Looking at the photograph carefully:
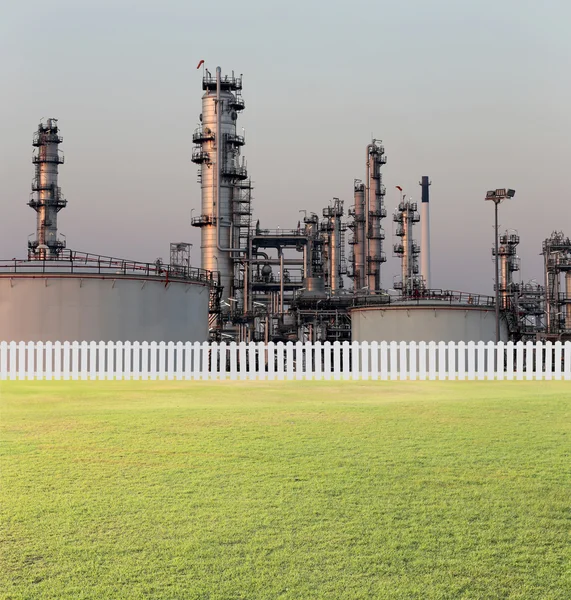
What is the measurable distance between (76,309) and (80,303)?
1.04 ft

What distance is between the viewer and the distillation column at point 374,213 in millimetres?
70375

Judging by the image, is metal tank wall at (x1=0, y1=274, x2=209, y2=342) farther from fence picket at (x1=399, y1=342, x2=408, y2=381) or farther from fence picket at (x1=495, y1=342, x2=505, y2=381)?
fence picket at (x1=495, y1=342, x2=505, y2=381)

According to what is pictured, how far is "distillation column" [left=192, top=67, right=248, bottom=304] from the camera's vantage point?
53.9 m

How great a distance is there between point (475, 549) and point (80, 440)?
737cm

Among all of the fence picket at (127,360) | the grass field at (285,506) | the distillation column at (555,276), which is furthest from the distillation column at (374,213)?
the grass field at (285,506)

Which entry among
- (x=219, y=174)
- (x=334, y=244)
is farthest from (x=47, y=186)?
(x=334, y=244)

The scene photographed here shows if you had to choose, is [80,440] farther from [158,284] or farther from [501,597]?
[158,284]

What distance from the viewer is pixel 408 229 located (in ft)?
247

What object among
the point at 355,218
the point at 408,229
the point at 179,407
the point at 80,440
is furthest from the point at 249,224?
the point at 80,440

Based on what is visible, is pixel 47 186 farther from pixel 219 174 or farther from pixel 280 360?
pixel 280 360

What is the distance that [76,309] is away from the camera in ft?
106

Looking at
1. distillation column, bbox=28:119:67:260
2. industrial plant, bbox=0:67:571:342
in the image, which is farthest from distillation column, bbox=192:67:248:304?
distillation column, bbox=28:119:67:260

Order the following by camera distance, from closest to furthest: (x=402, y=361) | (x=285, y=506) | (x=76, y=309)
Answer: (x=285, y=506) < (x=402, y=361) < (x=76, y=309)

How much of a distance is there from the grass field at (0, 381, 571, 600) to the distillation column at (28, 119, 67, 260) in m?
49.8
